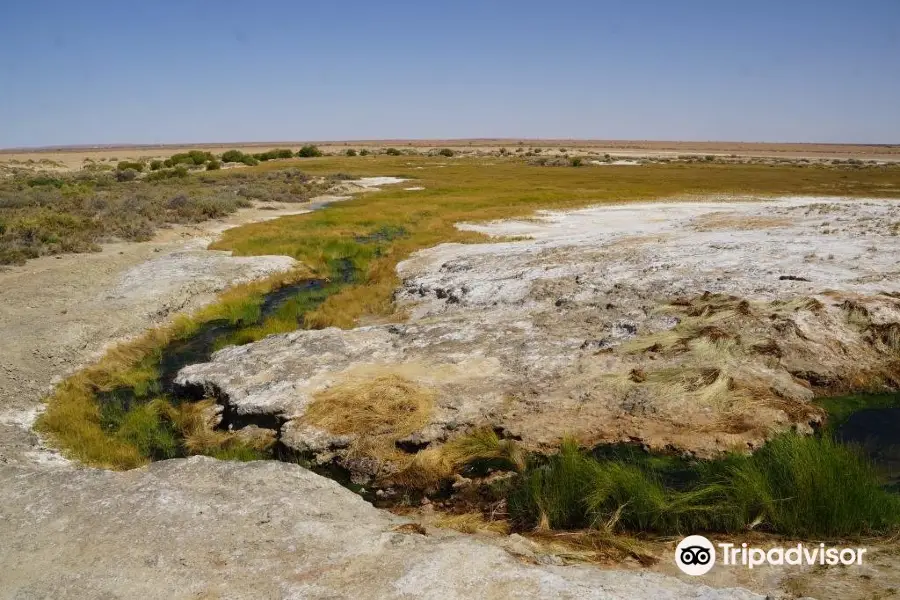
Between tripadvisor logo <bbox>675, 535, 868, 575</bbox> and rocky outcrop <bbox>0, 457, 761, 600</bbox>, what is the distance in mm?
622

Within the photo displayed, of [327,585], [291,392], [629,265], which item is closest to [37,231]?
[291,392]

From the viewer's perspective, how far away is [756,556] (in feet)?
20.5

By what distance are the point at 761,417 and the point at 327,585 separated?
7831 millimetres

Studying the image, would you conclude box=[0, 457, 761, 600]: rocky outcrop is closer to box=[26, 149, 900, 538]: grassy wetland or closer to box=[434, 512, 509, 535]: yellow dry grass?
box=[434, 512, 509, 535]: yellow dry grass

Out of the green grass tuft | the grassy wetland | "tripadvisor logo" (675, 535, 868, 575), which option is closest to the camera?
"tripadvisor logo" (675, 535, 868, 575)

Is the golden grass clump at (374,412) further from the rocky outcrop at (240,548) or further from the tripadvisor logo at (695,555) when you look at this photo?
the tripadvisor logo at (695,555)


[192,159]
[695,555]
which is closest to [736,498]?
[695,555]

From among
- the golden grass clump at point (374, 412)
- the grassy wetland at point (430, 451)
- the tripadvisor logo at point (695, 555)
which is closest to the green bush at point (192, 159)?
the grassy wetland at point (430, 451)

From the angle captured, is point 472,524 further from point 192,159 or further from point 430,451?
point 192,159

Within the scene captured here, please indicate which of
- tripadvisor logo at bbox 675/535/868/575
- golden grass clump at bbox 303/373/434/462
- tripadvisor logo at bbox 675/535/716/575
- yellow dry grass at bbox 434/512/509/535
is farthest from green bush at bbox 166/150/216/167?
tripadvisor logo at bbox 675/535/868/575

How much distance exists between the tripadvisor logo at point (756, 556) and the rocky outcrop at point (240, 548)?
0.62 m

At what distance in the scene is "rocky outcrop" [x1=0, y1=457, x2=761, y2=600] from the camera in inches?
225

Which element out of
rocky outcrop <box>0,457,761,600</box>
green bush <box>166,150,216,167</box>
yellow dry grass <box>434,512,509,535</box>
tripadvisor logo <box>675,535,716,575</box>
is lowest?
yellow dry grass <box>434,512,509,535</box>

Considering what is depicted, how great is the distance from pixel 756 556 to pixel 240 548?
5.57m
